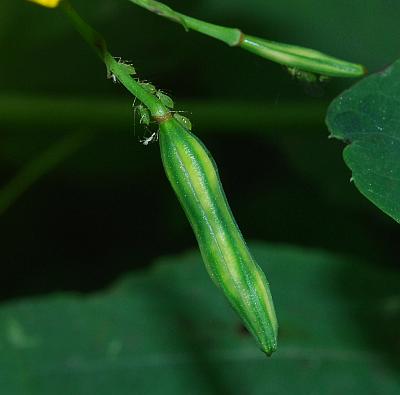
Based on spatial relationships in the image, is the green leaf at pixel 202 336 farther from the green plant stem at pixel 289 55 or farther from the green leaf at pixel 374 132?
the green plant stem at pixel 289 55

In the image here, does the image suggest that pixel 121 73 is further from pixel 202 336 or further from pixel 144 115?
pixel 202 336

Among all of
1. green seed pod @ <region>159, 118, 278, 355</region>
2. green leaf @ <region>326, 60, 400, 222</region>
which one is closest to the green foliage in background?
green leaf @ <region>326, 60, 400, 222</region>

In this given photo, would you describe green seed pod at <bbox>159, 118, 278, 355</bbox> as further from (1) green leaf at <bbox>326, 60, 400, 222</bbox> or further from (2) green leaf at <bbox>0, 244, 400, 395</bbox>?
(2) green leaf at <bbox>0, 244, 400, 395</bbox>

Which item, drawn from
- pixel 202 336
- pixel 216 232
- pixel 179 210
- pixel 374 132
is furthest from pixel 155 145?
pixel 216 232

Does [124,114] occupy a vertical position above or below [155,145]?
above

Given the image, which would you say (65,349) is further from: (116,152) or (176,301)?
(116,152)

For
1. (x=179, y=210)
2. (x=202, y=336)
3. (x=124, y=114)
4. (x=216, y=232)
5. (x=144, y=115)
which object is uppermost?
(x=144, y=115)

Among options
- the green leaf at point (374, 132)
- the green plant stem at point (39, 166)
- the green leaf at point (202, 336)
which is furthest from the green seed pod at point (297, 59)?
the green plant stem at point (39, 166)
